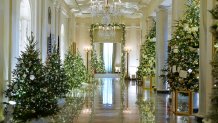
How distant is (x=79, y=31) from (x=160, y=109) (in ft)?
64.4

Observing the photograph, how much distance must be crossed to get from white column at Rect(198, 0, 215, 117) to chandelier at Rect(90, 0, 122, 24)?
10.9 meters

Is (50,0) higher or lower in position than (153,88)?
higher

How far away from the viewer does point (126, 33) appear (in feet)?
102

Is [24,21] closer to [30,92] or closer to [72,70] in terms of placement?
[30,92]

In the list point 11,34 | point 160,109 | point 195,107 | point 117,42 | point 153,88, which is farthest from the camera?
point 117,42

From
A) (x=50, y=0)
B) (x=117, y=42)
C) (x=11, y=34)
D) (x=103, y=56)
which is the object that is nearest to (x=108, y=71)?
(x=103, y=56)

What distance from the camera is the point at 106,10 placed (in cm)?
2047

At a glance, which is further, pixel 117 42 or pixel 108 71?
pixel 108 71

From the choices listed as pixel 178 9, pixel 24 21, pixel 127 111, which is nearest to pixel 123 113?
pixel 127 111

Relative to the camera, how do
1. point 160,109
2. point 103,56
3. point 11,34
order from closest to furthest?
1. point 11,34
2. point 160,109
3. point 103,56

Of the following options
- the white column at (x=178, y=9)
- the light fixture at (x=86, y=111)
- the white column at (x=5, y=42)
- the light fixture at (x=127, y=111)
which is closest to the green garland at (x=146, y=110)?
the light fixture at (x=127, y=111)

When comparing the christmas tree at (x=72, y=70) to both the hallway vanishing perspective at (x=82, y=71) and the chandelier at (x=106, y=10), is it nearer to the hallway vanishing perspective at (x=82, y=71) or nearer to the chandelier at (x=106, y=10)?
the hallway vanishing perspective at (x=82, y=71)

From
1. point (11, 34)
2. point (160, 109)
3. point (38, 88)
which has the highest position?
point (11, 34)

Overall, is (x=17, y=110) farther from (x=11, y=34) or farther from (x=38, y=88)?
(x=11, y=34)
